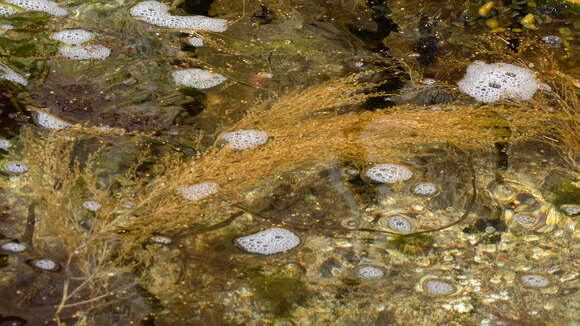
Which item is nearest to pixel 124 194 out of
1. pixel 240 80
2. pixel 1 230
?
pixel 1 230

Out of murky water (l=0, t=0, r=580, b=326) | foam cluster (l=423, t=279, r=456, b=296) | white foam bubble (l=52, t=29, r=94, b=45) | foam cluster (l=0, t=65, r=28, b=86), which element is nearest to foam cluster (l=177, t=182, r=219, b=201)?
murky water (l=0, t=0, r=580, b=326)

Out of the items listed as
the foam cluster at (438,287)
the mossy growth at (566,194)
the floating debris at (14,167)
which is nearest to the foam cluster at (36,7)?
the floating debris at (14,167)

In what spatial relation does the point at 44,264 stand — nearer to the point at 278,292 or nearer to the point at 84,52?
the point at 278,292

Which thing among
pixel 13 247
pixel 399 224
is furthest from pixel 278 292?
pixel 13 247

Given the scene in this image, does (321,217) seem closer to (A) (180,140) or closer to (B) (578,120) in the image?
(A) (180,140)

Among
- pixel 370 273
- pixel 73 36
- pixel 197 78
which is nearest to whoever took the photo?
pixel 370 273

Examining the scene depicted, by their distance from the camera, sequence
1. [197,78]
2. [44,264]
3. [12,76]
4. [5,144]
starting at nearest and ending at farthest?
[44,264], [5,144], [12,76], [197,78]
